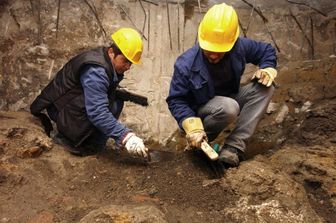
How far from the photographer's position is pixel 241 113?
119 inches

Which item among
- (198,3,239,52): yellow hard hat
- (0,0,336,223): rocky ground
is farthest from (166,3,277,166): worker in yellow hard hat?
(0,0,336,223): rocky ground

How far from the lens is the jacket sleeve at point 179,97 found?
2811 mm

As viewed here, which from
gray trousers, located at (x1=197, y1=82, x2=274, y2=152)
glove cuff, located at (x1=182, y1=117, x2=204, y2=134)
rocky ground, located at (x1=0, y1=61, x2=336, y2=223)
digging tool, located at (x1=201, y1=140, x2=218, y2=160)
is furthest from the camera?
gray trousers, located at (x1=197, y1=82, x2=274, y2=152)

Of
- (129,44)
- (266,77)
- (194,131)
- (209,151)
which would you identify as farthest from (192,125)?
(129,44)

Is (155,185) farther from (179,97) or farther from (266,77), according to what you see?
(266,77)

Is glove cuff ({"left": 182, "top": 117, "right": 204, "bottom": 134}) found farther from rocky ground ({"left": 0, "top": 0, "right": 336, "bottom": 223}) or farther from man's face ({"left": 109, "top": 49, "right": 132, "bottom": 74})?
man's face ({"left": 109, "top": 49, "right": 132, "bottom": 74})

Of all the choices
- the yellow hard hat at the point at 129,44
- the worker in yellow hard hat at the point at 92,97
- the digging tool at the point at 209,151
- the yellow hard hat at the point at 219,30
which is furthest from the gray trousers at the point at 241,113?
the yellow hard hat at the point at 129,44

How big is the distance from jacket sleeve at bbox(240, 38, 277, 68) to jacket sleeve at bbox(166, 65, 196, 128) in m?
0.52

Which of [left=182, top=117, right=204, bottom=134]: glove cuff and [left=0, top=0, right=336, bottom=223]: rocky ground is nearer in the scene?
[left=0, top=0, right=336, bottom=223]: rocky ground

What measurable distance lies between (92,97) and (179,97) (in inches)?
23.2

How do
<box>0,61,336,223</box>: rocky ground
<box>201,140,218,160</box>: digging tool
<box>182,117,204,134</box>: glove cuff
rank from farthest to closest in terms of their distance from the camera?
1. <box>182,117,204,134</box>: glove cuff
2. <box>201,140,218,160</box>: digging tool
3. <box>0,61,336,223</box>: rocky ground

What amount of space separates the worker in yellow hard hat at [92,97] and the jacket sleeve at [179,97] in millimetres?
320

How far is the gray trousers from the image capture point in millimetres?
2881

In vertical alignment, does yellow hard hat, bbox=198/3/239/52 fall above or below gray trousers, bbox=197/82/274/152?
above
